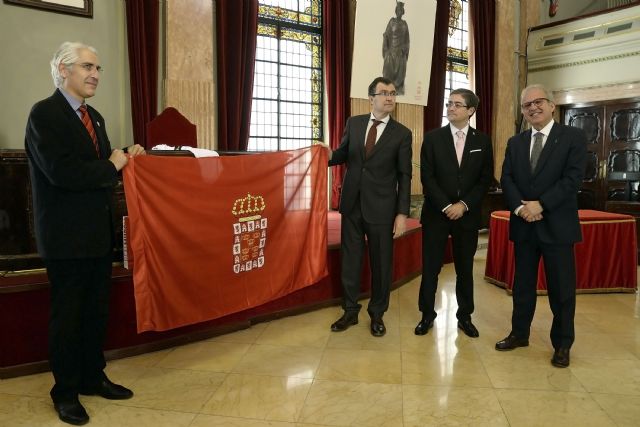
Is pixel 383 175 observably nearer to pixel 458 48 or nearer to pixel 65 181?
pixel 65 181

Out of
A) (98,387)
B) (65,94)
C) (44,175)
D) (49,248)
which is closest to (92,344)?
(98,387)

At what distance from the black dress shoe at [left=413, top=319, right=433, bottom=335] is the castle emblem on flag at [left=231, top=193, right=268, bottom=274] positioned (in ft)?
3.48

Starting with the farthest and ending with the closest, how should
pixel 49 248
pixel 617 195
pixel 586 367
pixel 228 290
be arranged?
pixel 617 195
pixel 228 290
pixel 586 367
pixel 49 248

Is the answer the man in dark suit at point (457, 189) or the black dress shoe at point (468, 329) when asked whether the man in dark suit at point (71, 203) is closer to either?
the man in dark suit at point (457, 189)

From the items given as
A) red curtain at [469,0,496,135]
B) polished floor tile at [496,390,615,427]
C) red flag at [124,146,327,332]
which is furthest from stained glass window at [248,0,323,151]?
polished floor tile at [496,390,615,427]

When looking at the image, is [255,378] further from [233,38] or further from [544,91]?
[233,38]

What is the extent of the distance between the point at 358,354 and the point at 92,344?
1.37 metres

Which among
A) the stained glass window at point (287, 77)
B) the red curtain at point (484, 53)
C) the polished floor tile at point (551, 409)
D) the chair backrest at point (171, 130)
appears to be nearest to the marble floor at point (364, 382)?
the polished floor tile at point (551, 409)

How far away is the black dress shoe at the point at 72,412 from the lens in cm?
196

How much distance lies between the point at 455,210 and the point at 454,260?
0.36 meters

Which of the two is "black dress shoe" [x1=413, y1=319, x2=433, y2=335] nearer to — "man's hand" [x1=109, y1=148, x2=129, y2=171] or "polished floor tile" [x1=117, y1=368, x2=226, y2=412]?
"polished floor tile" [x1=117, y1=368, x2=226, y2=412]

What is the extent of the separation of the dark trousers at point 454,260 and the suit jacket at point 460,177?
0.05m

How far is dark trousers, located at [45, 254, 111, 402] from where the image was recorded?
6.54 ft

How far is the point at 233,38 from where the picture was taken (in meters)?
5.68
